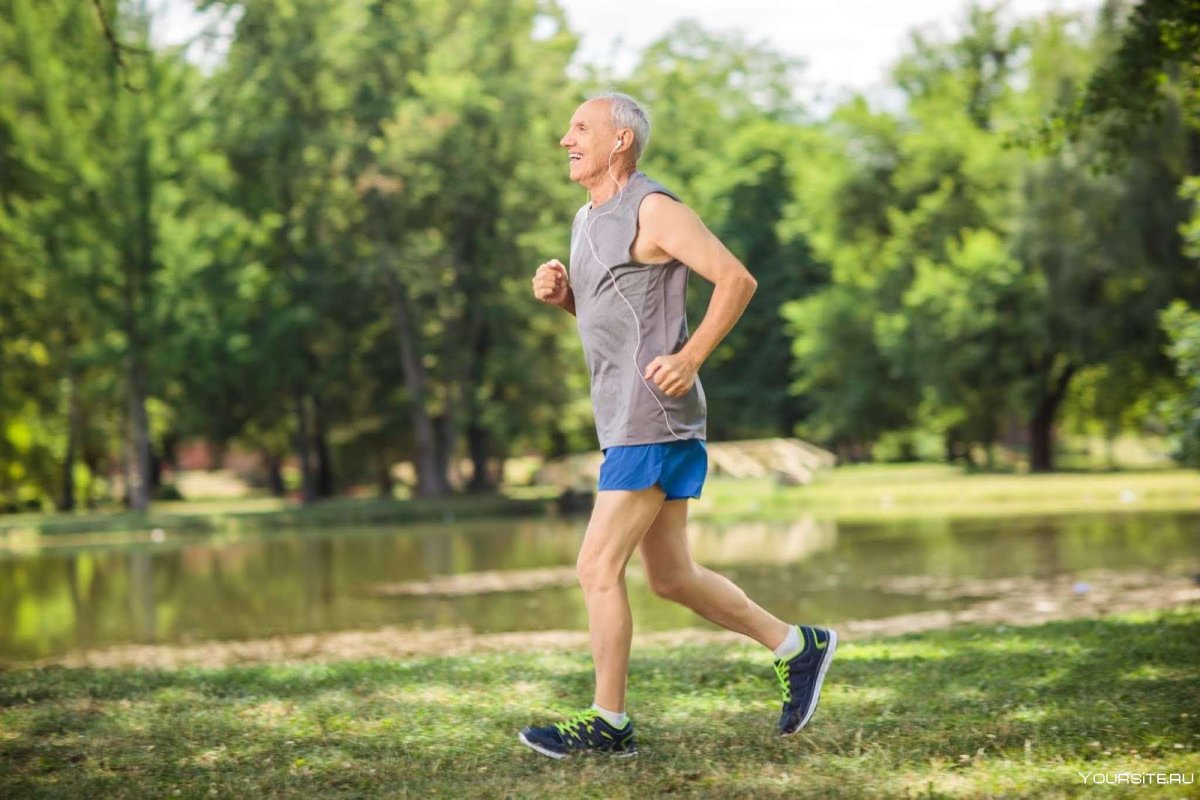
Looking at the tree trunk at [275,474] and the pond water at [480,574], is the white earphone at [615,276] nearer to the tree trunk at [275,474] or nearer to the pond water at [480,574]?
the pond water at [480,574]

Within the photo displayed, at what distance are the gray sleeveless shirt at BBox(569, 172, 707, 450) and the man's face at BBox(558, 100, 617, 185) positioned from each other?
0.46 ft

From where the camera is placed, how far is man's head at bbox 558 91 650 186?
5074 mm

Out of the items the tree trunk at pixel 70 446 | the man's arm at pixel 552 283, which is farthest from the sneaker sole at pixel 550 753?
the tree trunk at pixel 70 446

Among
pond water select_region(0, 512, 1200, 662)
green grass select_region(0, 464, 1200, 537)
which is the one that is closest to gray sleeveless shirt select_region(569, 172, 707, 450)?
pond water select_region(0, 512, 1200, 662)

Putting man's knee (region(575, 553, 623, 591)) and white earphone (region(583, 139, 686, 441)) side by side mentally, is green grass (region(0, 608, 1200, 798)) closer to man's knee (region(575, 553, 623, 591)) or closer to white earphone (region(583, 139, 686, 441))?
man's knee (region(575, 553, 623, 591))

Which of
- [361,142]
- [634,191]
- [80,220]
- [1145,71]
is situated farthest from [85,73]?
[634,191]

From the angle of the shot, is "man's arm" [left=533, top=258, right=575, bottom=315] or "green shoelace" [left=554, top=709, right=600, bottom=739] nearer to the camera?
"green shoelace" [left=554, top=709, right=600, bottom=739]

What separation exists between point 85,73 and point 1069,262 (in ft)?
86.1

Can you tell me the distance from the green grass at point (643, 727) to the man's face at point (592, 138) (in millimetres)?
2096

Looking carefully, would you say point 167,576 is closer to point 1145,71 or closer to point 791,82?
point 1145,71

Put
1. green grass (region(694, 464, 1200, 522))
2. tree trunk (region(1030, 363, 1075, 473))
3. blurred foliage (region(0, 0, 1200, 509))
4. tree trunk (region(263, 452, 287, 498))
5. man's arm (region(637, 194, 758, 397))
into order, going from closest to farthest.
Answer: man's arm (region(637, 194, 758, 397)) → green grass (region(694, 464, 1200, 522)) → blurred foliage (region(0, 0, 1200, 509)) → tree trunk (region(1030, 363, 1075, 473)) → tree trunk (region(263, 452, 287, 498))

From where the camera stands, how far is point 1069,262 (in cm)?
3700

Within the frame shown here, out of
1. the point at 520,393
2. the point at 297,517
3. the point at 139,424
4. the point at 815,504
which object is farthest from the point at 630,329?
the point at 520,393

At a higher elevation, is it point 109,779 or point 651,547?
point 651,547
